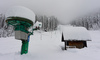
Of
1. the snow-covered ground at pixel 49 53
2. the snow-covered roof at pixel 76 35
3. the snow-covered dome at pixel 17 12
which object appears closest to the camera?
the snow-covered dome at pixel 17 12

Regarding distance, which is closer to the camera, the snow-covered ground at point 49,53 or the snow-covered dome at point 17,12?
the snow-covered dome at point 17,12

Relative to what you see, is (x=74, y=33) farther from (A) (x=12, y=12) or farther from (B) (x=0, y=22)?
(B) (x=0, y=22)

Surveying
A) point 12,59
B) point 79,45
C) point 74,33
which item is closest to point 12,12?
point 12,59

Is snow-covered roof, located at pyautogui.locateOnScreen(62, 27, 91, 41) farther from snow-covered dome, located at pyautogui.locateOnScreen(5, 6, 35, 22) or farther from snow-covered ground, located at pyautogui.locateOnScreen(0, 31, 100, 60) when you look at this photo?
snow-covered dome, located at pyautogui.locateOnScreen(5, 6, 35, 22)

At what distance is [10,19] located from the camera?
4.86 m

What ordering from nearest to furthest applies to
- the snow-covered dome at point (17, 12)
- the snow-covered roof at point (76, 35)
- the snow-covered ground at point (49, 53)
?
the snow-covered dome at point (17, 12)
the snow-covered ground at point (49, 53)
the snow-covered roof at point (76, 35)

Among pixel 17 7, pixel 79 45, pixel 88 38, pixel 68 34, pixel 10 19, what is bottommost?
pixel 79 45

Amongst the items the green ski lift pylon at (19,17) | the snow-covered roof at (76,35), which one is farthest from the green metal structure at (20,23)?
the snow-covered roof at (76,35)

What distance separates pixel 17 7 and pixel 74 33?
33.0 feet

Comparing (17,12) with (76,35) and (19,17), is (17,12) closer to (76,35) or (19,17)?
(19,17)

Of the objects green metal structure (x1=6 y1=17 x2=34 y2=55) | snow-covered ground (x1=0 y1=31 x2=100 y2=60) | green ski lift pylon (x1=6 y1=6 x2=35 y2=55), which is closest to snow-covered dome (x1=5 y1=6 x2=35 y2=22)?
green ski lift pylon (x1=6 y1=6 x2=35 y2=55)

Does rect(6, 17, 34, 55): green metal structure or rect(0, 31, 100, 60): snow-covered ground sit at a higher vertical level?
rect(6, 17, 34, 55): green metal structure

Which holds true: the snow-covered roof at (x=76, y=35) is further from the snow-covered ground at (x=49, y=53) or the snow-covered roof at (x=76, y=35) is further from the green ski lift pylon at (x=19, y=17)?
the green ski lift pylon at (x=19, y=17)

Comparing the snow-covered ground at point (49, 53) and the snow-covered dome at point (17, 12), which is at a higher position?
the snow-covered dome at point (17, 12)
